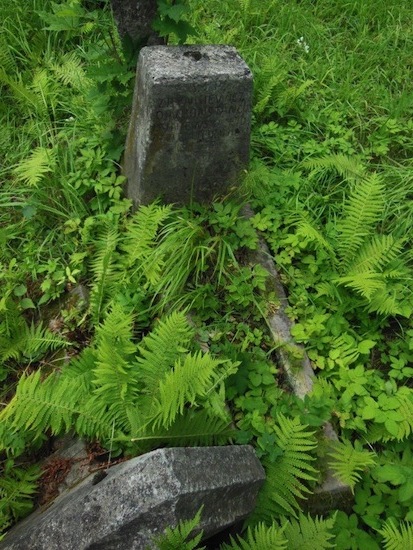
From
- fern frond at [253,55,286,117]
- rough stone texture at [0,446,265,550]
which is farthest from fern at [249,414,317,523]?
fern frond at [253,55,286,117]

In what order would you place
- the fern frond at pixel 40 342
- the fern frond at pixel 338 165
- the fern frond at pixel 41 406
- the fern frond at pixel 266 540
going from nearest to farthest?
the fern frond at pixel 266 540 < the fern frond at pixel 41 406 < the fern frond at pixel 40 342 < the fern frond at pixel 338 165

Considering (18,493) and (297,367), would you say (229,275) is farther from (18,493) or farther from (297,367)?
(18,493)

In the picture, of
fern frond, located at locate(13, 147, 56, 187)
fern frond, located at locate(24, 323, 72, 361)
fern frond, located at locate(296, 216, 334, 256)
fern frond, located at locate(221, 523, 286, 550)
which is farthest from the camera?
fern frond, located at locate(13, 147, 56, 187)

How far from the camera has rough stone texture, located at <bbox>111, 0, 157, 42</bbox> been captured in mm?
2904

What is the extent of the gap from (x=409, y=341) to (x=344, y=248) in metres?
0.70

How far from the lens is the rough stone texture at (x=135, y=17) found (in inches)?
114

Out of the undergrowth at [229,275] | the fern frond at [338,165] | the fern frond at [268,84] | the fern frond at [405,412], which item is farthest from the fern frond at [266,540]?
the fern frond at [268,84]

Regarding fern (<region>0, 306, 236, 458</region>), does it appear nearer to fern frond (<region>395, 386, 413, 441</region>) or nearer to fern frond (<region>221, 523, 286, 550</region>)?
fern frond (<region>221, 523, 286, 550</region>)

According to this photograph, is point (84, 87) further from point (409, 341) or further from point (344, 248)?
point (409, 341)

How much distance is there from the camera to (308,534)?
2.04m

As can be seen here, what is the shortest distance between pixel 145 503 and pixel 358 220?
223 cm

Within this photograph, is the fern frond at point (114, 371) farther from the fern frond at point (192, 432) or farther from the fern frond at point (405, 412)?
the fern frond at point (405, 412)

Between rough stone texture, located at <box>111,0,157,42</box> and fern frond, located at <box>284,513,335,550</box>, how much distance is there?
2918mm

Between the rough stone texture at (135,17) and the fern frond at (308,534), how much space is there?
9.57 feet
